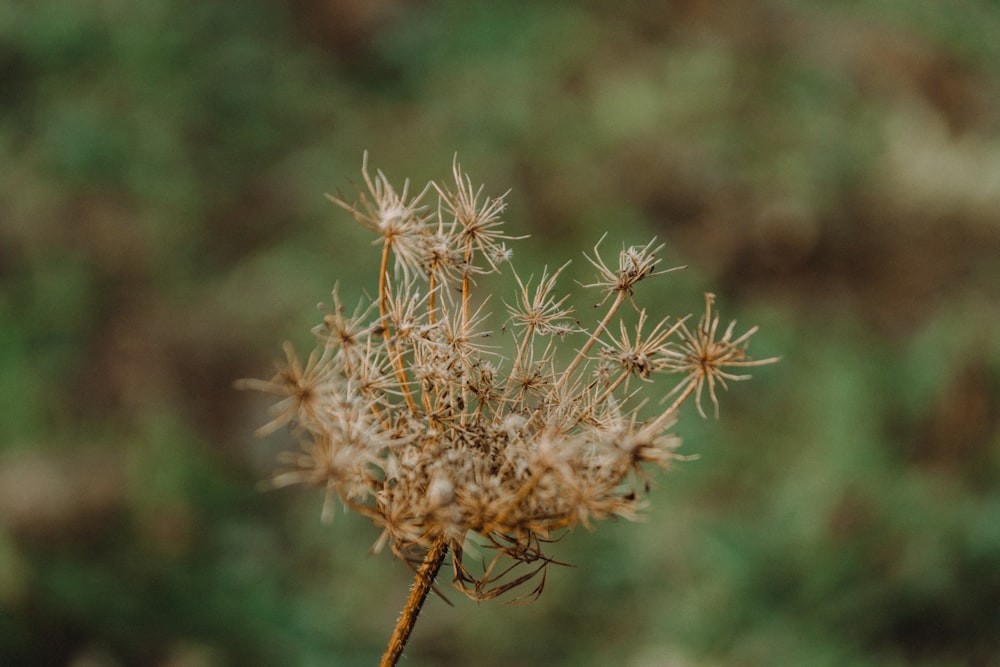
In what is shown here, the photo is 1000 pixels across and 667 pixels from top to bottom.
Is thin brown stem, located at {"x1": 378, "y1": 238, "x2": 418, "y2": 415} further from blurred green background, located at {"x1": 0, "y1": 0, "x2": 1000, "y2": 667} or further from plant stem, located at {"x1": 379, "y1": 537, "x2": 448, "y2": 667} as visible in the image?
blurred green background, located at {"x1": 0, "y1": 0, "x2": 1000, "y2": 667}

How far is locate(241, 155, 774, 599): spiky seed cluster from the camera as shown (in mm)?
593

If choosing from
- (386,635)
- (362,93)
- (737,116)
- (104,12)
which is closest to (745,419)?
(386,635)

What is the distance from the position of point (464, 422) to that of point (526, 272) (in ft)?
8.32

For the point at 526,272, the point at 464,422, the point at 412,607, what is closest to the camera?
the point at 412,607

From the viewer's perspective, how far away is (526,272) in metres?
3.19

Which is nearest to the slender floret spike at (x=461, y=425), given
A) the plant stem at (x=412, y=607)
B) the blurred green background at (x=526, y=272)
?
the plant stem at (x=412, y=607)

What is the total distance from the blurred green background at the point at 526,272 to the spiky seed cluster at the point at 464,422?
1.64 metres

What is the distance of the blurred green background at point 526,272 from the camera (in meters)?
2.37

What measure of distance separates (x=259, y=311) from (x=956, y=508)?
8.92 feet

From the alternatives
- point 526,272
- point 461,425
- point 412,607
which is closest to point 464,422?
point 461,425

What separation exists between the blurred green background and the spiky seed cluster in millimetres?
1643

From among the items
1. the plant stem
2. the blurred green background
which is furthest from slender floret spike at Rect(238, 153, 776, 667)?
the blurred green background

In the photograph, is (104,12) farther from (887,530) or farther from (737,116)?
(887,530)

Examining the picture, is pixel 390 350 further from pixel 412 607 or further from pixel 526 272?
pixel 526 272
